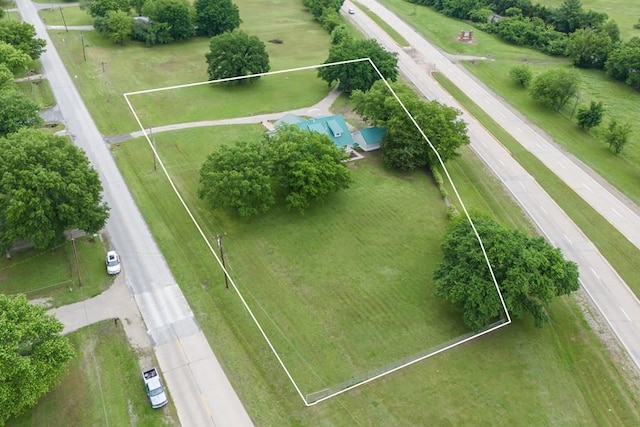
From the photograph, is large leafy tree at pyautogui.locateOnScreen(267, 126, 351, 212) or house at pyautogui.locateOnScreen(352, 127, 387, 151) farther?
house at pyautogui.locateOnScreen(352, 127, 387, 151)

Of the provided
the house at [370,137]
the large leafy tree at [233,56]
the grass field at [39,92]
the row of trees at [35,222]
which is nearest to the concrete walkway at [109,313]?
the row of trees at [35,222]

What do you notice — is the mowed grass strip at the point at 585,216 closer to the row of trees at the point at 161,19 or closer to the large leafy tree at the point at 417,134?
the large leafy tree at the point at 417,134

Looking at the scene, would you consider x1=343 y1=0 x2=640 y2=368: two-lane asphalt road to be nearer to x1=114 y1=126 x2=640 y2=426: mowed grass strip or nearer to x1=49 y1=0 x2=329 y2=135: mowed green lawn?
x1=114 y1=126 x2=640 y2=426: mowed grass strip

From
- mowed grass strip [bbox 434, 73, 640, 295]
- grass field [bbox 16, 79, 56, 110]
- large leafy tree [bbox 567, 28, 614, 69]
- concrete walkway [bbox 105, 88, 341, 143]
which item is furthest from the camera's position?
large leafy tree [bbox 567, 28, 614, 69]

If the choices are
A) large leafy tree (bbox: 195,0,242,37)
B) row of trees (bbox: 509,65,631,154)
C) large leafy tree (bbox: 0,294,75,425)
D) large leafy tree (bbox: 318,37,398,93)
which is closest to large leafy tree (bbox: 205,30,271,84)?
large leafy tree (bbox: 318,37,398,93)

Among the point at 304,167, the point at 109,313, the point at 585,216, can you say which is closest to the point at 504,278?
the point at 304,167

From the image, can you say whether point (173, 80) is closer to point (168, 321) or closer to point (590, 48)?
point (168, 321)

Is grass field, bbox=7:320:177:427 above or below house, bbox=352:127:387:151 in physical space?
below
